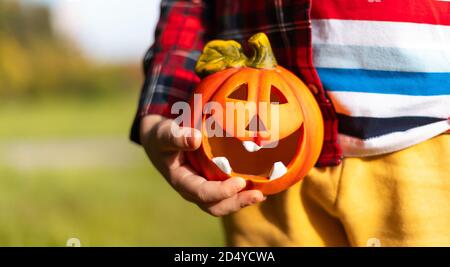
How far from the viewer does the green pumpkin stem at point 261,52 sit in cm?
83

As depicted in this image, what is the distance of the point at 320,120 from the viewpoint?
84 cm

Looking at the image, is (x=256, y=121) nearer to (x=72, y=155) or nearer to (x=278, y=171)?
(x=278, y=171)

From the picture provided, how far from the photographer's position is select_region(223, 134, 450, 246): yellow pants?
82 centimetres

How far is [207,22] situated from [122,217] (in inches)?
66.4

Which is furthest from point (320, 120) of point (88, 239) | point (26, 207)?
point (26, 207)

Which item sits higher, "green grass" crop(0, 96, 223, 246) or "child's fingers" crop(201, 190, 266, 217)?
"child's fingers" crop(201, 190, 266, 217)

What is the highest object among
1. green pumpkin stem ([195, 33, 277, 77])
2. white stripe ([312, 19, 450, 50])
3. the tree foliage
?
white stripe ([312, 19, 450, 50])

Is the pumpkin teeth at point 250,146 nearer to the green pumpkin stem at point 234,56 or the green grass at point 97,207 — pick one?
the green pumpkin stem at point 234,56

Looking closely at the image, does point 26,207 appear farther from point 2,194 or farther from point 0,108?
point 0,108

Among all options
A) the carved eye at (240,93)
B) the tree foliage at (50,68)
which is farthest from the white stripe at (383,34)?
the tree foliage at (50,68)

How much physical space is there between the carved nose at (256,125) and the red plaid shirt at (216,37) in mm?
107

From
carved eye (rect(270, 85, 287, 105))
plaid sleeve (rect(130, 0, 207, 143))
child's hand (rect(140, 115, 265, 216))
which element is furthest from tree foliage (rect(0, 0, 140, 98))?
carved eye (rect(270, 85, 287, 105))

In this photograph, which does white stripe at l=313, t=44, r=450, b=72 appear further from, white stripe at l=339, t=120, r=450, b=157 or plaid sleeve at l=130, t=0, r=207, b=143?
plaid sleeve at l=130, t=0, r=207, b=143

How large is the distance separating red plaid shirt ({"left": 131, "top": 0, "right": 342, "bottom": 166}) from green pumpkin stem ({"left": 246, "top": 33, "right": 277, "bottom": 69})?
0.15 ft
